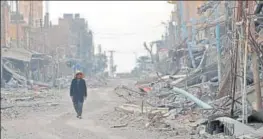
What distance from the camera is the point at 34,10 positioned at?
83625 mm

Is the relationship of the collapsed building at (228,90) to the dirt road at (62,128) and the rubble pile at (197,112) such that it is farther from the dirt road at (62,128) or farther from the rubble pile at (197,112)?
the dirt road at (62,128)

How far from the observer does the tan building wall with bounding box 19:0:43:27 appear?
256ft

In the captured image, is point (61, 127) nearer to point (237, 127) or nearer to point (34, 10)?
point (237, 127)

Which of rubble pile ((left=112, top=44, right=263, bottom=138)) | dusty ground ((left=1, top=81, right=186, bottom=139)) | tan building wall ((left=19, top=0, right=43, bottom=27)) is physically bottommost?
dusty ground ((left=1, top=81, right=186, bottom=139))

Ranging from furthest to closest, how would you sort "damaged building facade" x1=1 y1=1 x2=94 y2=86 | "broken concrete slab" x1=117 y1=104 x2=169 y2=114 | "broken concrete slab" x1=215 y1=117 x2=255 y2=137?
"damaged building facade" x1=1 y1=1 x2=94 y2=86 → "broken concrete slab" x1=117 y1=104 x2=169 y2=114 → "broken concrete slab" x1=215 y1=117 x2=255 y2=137

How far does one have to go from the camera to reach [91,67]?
97.9 metres

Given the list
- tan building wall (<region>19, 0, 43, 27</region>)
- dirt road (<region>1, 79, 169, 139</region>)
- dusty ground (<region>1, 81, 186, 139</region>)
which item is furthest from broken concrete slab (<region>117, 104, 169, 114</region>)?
tan building wall (<region>19, 0, 43, 27</region>)

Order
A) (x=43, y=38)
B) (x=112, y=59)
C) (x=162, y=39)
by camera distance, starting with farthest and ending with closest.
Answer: (x=112, y=59) < (x=162, y=39) < (x=43, y=38)

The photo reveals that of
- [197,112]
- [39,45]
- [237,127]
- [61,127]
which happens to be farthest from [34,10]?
[237,127]

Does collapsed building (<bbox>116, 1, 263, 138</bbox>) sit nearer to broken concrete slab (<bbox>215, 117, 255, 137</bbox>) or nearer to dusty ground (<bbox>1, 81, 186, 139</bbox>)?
broken concrete slab (<bbox>215, 117, 255, 137</bbox>)

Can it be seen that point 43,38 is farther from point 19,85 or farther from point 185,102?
point 185,102

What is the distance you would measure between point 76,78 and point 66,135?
582 centimetres

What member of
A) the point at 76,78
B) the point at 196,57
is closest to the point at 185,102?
the point at 76,78

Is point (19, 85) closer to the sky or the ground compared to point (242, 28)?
closer to the ground
